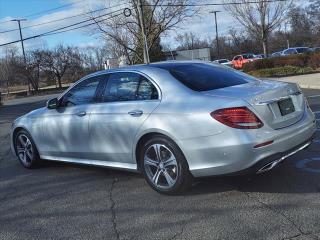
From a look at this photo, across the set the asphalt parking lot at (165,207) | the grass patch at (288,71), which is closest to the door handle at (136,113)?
the asphalt parking lot at (165,207)

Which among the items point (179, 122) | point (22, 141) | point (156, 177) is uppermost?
point (179, 122)

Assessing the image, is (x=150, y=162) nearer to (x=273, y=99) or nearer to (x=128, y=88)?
(x=128, y=88)

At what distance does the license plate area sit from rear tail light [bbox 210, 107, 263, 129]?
1.45 ft

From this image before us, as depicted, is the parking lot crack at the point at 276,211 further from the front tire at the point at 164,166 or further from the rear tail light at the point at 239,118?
the rear tail light at the point at 239,118

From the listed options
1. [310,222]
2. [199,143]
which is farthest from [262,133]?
[310,222]

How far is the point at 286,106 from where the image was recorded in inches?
206

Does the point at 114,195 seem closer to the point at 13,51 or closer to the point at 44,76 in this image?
the point at 44,76

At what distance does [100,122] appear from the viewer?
600 cm

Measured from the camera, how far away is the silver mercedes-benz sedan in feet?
15.8

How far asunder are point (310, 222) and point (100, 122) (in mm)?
2867

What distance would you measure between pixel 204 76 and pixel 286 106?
1.03 meters

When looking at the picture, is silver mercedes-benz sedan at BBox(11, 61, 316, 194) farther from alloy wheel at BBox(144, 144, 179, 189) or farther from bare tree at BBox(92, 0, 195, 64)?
bare tree at BBox(92, 0, 195, 64)

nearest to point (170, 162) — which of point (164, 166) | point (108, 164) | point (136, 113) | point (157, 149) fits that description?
point (164, 166)

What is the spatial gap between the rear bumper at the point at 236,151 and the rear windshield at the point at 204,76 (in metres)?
0.74
